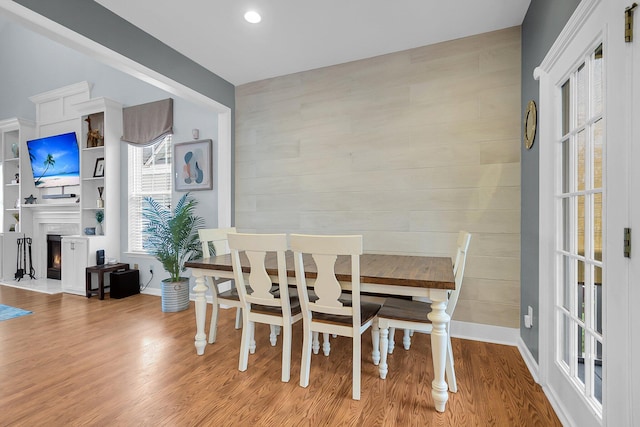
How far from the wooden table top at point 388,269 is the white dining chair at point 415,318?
5.8 inches

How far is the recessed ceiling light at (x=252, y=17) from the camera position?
2.53 meters

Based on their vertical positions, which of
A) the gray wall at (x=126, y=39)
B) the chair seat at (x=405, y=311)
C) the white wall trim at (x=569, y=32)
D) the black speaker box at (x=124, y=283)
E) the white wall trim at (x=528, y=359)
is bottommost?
the white wall trim at (x=528, y=359)

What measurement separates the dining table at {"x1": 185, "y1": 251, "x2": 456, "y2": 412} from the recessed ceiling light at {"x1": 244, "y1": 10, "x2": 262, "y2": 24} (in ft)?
6.57

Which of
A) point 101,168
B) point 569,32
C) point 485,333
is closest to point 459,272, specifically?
point 485,333

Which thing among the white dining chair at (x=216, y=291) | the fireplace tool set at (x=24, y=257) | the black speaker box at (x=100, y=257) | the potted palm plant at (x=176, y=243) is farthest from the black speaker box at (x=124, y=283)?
the fireplace tool set at (x=24, y=257)

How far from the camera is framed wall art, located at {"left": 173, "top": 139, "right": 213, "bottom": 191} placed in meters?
3.92

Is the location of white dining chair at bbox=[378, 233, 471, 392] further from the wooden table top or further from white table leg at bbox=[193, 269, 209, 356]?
white table leg at bbox=[193, 269, 209, 356]

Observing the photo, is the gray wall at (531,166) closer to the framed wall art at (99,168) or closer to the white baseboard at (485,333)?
the white baseboard at (485,333)

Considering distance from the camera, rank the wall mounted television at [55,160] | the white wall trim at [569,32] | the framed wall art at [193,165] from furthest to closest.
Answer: the wall mounted television at [55,160]
the framed wall art at [193,165]
the white wall trim at [569,32]

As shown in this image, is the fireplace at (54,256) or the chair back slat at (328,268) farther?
the fireplace at (54,256)

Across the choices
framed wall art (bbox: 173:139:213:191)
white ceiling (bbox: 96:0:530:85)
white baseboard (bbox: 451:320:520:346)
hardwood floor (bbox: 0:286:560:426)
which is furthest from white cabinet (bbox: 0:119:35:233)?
white baseboard (bbox: 451:320:520:346)

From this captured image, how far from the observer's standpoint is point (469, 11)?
8.12 feet

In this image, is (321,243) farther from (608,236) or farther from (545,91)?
(545,91)

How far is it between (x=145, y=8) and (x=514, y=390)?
382 cm
